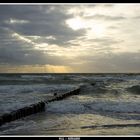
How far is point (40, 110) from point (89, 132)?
11.6 feet

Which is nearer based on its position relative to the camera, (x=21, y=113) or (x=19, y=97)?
(x=21, y=113)

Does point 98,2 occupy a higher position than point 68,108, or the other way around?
point 98,2

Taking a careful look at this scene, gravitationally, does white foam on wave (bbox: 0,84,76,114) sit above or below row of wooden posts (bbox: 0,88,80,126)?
above

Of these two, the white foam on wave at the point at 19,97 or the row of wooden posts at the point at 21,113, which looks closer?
the row of wooden posts at the point at 21,113

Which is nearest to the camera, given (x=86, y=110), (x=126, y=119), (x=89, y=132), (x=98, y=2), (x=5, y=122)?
(x=98, y=2)

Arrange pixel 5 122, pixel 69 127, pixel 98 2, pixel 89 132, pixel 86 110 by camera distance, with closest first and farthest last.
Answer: pixel 98 2 < pixel 89 132 < pixel 69 127 < pixel 5 122 < pixel 86 110

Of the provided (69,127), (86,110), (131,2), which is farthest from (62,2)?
(86,110)

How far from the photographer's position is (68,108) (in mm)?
9109

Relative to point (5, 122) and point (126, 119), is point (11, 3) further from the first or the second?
point (126, 119)

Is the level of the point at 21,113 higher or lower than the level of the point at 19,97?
lower

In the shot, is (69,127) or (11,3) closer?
(11,3)

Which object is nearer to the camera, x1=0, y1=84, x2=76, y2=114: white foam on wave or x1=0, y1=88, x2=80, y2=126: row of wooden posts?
x1=0, y1=88, x2=80, y2=126: row of wooden posts

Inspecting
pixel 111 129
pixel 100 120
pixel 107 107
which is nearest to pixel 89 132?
pixel 111 129

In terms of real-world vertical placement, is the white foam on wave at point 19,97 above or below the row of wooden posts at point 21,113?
above
